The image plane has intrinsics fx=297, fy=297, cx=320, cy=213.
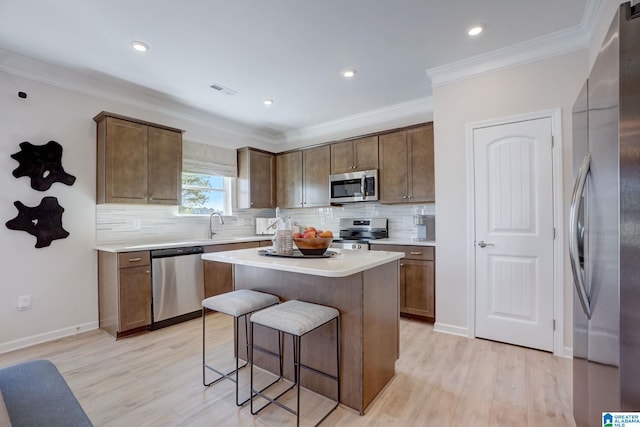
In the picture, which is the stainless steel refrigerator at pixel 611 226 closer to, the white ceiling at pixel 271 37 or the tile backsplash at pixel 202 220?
the white ceiling at pixel 271 37

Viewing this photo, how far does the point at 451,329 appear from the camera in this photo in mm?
3031

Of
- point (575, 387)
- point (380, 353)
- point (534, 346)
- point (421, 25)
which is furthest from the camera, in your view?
point (534, 346)

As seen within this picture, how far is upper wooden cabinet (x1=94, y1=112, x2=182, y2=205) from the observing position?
3152mm

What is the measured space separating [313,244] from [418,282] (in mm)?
1808

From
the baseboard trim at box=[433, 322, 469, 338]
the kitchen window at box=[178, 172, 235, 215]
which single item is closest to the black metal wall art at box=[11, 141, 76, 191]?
the kitchen window at box=[178, 172, 235, 215]

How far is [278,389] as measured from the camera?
2084 millimetres

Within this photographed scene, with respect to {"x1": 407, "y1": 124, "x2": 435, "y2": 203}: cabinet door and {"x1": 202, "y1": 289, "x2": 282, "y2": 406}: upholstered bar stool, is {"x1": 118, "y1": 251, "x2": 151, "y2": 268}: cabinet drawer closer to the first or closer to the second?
{"x1": 202, "y1": 289, "x2": 282, "y2": 406}: upholstered bar stool

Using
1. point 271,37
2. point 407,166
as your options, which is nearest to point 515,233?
point 407,166

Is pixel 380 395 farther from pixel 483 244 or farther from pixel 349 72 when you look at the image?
pixel 349 72

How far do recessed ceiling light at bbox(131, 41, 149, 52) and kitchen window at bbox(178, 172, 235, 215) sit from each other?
1778 mm

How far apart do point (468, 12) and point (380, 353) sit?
8.35 feet

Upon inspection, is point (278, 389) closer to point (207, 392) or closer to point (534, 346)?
point (207, 392)

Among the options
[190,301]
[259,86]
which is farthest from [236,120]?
[190,301]

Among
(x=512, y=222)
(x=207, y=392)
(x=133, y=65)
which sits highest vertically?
(x=133, y=65)
